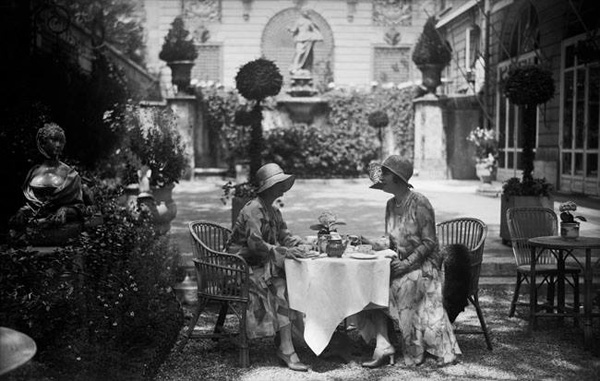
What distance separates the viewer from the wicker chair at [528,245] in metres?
6.96

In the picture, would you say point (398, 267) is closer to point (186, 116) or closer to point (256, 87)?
point (256, 87)

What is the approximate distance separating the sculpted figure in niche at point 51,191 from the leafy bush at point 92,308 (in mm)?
247

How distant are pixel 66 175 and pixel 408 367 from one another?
2914 millimetres

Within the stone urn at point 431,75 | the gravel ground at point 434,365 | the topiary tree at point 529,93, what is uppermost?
the stone urn at point 431,75

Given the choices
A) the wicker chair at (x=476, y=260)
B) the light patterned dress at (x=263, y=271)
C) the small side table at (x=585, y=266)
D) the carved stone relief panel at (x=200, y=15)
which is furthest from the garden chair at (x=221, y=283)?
the carved stone relief panel at (x=200, y=15)

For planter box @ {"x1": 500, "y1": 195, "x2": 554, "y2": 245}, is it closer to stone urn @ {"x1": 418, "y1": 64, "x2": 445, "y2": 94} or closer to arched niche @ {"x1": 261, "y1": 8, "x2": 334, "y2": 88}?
stone urn @ {"x1": 418, "y1": 64, "x2": 445, "y2": 94}

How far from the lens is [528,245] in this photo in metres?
6.97

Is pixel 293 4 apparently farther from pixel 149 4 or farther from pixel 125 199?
pixel 125 199

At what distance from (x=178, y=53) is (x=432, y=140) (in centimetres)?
778

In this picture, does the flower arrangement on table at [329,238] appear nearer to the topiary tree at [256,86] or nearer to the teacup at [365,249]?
the teacup at [365,249]

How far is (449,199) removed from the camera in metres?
16.7

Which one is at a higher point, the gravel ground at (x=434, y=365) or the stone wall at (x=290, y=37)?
the stone wall at (x=290, y=37)

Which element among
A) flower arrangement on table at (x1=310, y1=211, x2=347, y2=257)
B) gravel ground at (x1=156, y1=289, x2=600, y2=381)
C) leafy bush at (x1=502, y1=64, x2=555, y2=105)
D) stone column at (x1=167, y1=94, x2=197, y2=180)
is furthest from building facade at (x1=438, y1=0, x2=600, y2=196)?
flower arrangement on table at (x1=310, y1=211, x2=347, y2=257)

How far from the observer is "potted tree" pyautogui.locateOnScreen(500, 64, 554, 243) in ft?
33.8
